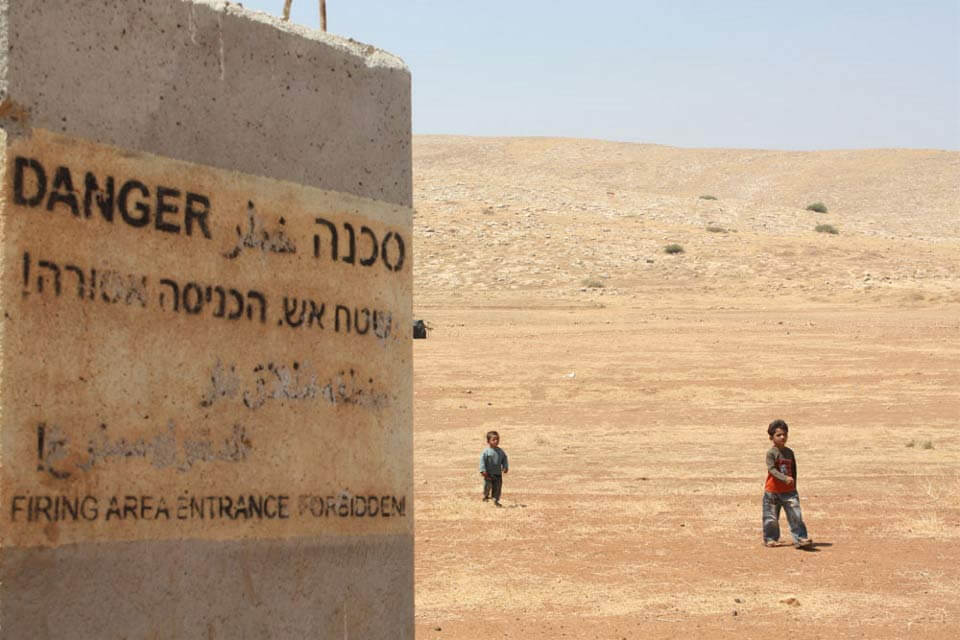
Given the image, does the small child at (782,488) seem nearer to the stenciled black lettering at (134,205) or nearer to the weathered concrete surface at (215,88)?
the weathered concrete surface at (215,88)

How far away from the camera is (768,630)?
1098 centimetres

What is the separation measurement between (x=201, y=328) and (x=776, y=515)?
37.4 feet

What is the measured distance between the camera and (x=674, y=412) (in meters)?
28.4

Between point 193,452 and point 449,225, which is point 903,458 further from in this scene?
point 449,225

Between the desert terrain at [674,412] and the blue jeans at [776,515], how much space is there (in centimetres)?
24

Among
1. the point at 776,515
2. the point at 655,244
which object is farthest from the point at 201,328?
the point at 655,244

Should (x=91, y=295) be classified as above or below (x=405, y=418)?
above

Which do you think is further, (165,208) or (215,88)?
(215,88)

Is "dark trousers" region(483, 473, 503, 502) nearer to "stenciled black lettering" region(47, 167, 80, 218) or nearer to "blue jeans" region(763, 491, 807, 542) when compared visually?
"blue jeans" region(763, 491, 807, 542)

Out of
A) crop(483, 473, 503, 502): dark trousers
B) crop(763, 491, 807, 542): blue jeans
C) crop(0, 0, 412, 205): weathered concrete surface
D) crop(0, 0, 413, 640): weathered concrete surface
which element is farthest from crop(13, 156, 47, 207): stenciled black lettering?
crop(483, 473, 503, 502): dark trousers

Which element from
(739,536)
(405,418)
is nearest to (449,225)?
(739,536)

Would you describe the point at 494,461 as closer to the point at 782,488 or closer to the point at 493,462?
the point at 493,462

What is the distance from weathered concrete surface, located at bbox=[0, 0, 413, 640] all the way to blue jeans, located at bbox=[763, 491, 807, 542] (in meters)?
9.98

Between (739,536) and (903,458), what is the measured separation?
312 inches
